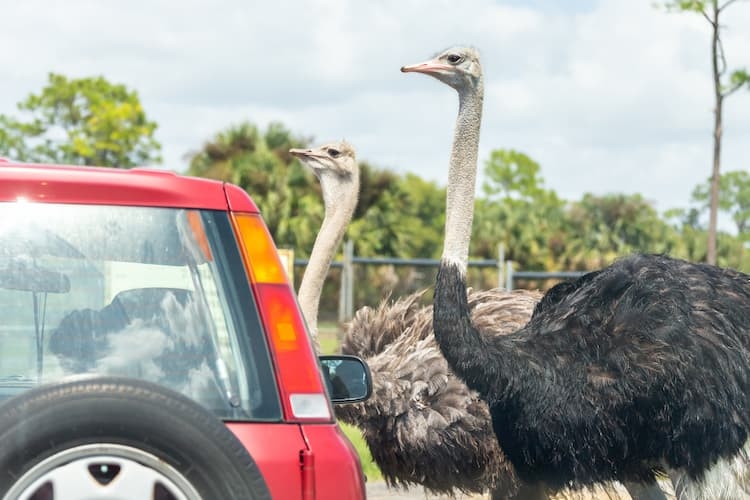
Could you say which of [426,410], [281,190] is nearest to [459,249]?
[426,410]

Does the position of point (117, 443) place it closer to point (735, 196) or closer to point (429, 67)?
point (429, 67)

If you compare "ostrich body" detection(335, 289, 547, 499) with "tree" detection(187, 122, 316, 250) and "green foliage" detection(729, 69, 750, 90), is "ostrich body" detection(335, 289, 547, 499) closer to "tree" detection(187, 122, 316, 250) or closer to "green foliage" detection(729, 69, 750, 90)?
"green foliage" detection(729, 69, 750, 90)

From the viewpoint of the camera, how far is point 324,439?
8.34 ft

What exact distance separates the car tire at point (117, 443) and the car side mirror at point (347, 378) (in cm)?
82

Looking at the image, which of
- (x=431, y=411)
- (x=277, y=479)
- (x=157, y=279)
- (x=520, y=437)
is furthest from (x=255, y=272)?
(x=431, y=411)

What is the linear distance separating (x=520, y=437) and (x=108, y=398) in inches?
122

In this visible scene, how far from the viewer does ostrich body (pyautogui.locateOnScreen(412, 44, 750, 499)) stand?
5.08 meters

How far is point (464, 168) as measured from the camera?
6.07m

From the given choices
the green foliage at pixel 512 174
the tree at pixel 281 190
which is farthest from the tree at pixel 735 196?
the tree at pixel 281 190

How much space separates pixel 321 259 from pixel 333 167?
0.68m

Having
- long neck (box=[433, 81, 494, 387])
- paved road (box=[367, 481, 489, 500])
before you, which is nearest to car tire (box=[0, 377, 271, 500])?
long neck (box=[433, 81, 494, 387])

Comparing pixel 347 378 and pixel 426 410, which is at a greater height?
pixel 347 378

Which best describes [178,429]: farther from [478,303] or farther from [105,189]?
[478,303]

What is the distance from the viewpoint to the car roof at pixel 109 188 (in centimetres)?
252
